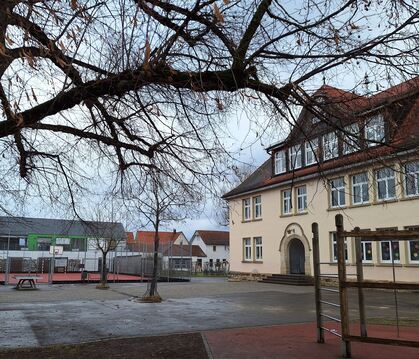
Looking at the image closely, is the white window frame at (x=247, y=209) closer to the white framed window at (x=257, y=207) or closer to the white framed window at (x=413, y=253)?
the white framed window at (x=257, y=207)

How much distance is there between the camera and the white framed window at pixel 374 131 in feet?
22.4

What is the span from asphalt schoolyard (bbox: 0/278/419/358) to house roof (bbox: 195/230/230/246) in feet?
202

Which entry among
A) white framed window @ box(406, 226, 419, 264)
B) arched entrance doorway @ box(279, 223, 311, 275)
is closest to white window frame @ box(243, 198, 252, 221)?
arched entrance doorway @ box(279, 223, 311, 275)

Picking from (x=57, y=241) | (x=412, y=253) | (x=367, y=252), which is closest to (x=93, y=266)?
(x=57, y=241)

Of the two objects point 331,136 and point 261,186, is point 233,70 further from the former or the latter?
point 261,186

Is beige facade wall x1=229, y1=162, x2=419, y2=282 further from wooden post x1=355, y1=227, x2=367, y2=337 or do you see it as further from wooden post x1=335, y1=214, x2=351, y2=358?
wooden post x1=335, y1=214, x2=351, y2=358

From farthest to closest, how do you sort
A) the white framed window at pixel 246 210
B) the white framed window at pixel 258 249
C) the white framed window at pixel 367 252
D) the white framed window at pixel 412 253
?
1. the white framed window at pixel 246 210
2. the white framed window at pixel 258 249
3. the white framed window at pixel 367 252
4. the white framed window at pixel 412 253

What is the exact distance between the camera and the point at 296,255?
3325cm

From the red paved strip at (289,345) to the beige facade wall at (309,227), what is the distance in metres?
7.15

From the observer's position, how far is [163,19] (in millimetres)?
6699

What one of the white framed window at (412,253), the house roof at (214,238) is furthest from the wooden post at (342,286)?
the house roof at (214,238)

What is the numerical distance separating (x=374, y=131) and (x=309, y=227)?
942 inches

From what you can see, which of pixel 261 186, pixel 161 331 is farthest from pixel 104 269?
pixel 161 331

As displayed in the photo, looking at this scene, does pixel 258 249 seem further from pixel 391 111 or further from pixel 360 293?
pixel 391 111
